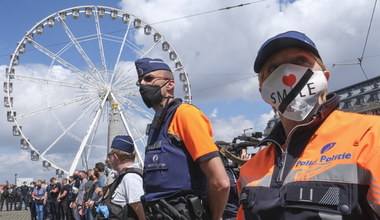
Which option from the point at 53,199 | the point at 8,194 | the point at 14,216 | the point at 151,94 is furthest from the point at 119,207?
the point at 8,194

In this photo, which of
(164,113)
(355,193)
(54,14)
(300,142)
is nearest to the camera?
(355,193)

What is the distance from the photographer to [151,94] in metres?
3.21


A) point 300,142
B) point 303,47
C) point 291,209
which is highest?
point 303,47

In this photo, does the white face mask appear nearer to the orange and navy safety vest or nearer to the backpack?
the orange and navy safety vest

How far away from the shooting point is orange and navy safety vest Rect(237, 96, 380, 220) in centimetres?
123

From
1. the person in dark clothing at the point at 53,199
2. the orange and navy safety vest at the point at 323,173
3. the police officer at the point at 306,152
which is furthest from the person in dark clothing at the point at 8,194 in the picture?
the orange and navy safety vest at the point at 323,173

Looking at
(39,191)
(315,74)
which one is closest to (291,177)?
(315,74)

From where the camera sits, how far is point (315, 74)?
1.56m

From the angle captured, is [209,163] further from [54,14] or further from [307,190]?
[54,14]

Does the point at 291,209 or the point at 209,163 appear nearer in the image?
the point at 291,209

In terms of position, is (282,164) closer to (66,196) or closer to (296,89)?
→ (296,89)

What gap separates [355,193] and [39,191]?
18.0 metres

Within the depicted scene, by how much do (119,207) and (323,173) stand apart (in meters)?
2.87

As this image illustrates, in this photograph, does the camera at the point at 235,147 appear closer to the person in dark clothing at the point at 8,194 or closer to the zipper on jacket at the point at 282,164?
the zipper on jacket at the point at 282,164
